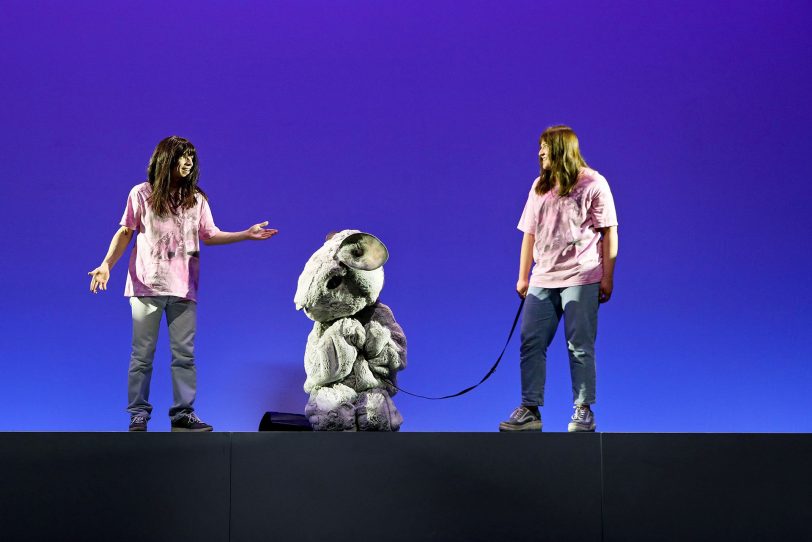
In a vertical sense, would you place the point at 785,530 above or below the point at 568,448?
below

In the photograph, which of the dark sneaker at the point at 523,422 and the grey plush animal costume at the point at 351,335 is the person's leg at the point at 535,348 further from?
the grey plush animal costume at the point at 351,335

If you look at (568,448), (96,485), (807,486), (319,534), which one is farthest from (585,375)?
(96,485)

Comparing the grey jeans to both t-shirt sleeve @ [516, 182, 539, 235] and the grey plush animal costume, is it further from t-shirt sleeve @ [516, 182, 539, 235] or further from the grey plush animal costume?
t-shirt sleeve @ [516, 182, 539, 235]

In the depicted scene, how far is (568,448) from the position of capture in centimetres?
273

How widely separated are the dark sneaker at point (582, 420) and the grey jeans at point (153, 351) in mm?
1248

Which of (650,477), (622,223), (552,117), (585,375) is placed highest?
(552,117)

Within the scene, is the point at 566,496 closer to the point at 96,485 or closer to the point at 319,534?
the point at 319,534

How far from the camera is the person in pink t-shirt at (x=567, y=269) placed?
303 centimetres

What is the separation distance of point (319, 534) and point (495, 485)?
1.75 ft

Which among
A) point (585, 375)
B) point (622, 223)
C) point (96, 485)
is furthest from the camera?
→ point (622, 223)

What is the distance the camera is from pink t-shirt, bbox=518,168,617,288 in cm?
308

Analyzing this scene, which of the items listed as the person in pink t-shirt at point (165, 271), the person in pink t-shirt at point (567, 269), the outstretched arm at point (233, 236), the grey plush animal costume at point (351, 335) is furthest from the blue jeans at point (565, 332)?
the person in pink t-shirt at point (165, 271)

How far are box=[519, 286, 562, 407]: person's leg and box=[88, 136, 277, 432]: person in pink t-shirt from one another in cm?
107

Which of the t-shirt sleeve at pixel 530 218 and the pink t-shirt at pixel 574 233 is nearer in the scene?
the pink t-shirt at pixel 574 233
